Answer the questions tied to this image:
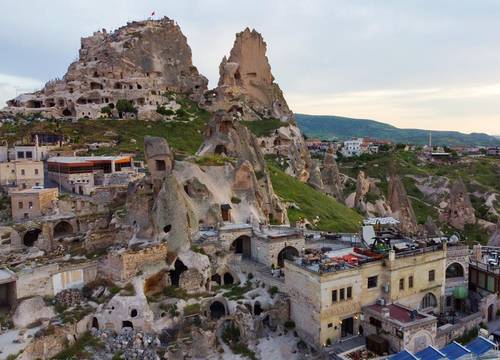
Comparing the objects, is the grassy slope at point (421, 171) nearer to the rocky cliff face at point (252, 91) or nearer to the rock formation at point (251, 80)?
the rocky cliff face at point (252, 91)

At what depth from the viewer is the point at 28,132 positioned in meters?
71.8

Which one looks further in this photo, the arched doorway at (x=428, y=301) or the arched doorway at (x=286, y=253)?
the arched doorway at (x=286, y=253)

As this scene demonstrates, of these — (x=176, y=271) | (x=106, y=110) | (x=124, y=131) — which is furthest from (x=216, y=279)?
(x=106, y=110)

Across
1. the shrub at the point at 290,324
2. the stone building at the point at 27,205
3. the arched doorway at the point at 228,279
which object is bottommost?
the shrub at the point at 290,324

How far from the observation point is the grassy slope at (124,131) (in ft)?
231

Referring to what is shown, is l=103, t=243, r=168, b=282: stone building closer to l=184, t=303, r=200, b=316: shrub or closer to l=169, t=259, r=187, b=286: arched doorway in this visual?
l=169, t=259, r=187, b=286: arched doorway

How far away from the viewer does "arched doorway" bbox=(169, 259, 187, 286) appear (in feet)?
116

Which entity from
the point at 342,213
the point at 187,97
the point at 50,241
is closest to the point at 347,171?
the point at 187,97

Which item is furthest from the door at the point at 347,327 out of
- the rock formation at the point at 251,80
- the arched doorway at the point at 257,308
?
the rock formation at the point at 251,80

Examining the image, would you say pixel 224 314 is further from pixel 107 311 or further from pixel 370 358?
pixel 370 358

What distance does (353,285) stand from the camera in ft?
99.2

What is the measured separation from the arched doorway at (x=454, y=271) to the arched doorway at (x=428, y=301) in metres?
2.77

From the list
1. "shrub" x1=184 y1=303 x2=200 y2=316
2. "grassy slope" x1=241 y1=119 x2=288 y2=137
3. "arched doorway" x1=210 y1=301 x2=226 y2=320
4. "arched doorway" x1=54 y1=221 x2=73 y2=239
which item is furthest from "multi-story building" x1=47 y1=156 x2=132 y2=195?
"grassy slope" x1=241 y1=119 x2=288 y2=137

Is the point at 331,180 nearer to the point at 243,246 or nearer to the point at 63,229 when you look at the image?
the point at 243,246
